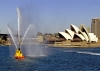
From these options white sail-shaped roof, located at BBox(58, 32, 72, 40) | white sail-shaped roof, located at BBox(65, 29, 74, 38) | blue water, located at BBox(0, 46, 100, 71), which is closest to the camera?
blue water, located at BBox(0, 46, 100, 71)

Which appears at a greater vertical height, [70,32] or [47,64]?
[70,32]

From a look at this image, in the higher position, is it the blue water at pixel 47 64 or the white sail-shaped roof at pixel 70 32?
the white sail-shaped roof at pixel 70 32

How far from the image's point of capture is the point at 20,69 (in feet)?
127

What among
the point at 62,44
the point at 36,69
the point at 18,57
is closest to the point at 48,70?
the point at 36,69

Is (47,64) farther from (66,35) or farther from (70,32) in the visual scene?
(66,35)

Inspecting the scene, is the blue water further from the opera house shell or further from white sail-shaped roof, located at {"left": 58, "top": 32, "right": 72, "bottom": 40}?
white sail-shaped roof, located at {"left": 58, "top": 32, "right": 72, "bottom": 40}

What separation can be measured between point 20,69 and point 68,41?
14618 cm

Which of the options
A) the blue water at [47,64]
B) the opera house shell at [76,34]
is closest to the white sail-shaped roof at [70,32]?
the opera house shell at [76,34]

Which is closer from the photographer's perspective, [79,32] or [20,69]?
[20,69]

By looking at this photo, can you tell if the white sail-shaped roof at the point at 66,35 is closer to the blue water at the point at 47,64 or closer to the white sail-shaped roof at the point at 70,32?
the white sail-shaped roof at the point at 70,32

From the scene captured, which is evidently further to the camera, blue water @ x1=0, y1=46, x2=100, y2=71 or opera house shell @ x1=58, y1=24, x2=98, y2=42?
opera house shell @ x1=58, y1=24, x2=98, y2=42

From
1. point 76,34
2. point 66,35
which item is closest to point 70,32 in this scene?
point 76,34

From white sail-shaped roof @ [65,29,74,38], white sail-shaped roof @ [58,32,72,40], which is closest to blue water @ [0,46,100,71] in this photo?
white sail-shaped roof @ [65,29,74,38]

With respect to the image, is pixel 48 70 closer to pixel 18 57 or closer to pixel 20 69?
pixel 20 69
